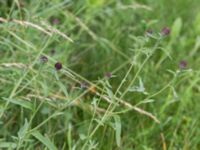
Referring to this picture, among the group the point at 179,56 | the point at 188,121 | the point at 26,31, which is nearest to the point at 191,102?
the point at 188,121

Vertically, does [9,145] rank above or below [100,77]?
above

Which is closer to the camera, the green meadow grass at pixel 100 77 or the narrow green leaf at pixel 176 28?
the green meadow grass at pixel 100 77

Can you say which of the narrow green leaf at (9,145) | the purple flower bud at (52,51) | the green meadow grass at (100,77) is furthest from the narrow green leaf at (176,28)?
the narrow green leaf at (9,145)

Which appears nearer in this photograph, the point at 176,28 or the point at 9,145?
the point at 9,145

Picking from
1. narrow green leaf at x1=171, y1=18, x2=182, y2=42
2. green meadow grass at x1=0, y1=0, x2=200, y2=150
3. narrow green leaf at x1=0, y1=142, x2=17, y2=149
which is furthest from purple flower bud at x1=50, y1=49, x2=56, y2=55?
narrow green leaf at x1=0, y1=142, x2=17, y2=149

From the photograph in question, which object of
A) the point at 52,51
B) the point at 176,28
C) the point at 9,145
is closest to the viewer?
the point at 9,145

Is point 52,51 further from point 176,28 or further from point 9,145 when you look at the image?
point 9,145

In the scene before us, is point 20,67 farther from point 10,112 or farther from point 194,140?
point 194,140

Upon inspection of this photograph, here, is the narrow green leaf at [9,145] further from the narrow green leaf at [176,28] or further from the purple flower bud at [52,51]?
the narrow green leaf at [176,28]

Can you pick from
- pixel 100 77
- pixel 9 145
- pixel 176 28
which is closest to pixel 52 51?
pixel 100 77
